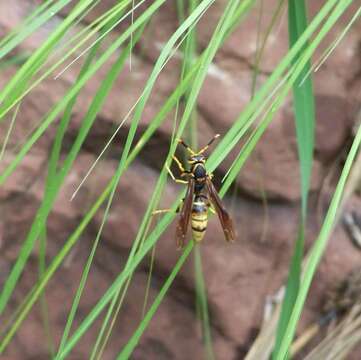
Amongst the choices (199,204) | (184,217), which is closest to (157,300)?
(184,217)

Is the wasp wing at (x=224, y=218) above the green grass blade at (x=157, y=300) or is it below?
above

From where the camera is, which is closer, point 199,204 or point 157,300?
point 157,300

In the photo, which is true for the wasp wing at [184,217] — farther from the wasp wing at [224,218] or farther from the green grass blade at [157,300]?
the green grass blade at [157,300]

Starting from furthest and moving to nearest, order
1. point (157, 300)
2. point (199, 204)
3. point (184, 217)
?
1. point (199, 204)
2. point (184, 217)
3. point (157, 300)

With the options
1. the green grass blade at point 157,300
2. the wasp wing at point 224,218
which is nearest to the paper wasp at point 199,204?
the wasp wing at point 224,218

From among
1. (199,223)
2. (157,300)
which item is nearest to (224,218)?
(199,223)

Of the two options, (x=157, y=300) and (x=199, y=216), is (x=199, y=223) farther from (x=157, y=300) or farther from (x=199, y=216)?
(x=157, y=300)

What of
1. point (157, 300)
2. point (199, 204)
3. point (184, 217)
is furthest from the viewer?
point (199, 204)

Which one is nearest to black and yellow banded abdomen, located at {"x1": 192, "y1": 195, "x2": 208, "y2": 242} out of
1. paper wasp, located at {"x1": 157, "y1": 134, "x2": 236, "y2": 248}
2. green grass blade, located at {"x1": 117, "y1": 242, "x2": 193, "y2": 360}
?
paper wasp, located at {"x1": 157, "y1": 134, "x2": 236, "y2": 248}
